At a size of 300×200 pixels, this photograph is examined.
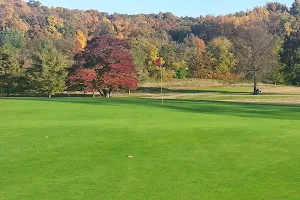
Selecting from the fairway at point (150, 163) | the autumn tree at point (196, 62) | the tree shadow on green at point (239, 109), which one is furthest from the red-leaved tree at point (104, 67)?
the fairway at point (150, 163)

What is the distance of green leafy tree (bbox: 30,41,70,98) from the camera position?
5378cm

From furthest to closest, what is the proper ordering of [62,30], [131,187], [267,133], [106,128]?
1. [62,30]
2. [106,128]
3. [267,133]
4. [131,187]

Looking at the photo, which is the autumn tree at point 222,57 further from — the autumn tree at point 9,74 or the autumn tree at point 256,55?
the autumn tree at point 9,74

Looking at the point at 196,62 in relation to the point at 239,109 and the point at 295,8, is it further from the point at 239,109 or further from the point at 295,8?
the point at 239,109

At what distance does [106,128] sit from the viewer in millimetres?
16125

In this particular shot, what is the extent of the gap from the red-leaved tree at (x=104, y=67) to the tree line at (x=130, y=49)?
0.38 feet

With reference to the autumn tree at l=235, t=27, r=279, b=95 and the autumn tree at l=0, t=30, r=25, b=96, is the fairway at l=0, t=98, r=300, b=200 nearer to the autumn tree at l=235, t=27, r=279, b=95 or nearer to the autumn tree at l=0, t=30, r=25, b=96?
→ the autumn tree at l=235, t=27, r=279, b=95

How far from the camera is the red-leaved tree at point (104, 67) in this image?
167 feet

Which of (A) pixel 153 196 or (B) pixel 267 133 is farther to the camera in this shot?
(B) pixel 267 133

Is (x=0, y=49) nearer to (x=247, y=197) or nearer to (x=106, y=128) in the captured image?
(x=106, y=128)

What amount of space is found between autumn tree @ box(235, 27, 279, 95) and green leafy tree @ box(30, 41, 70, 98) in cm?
2364

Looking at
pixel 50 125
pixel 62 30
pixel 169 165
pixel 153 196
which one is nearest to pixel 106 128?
pixel 50 125

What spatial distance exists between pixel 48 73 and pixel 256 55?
88.4 feet

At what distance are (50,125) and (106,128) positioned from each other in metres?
2.58
